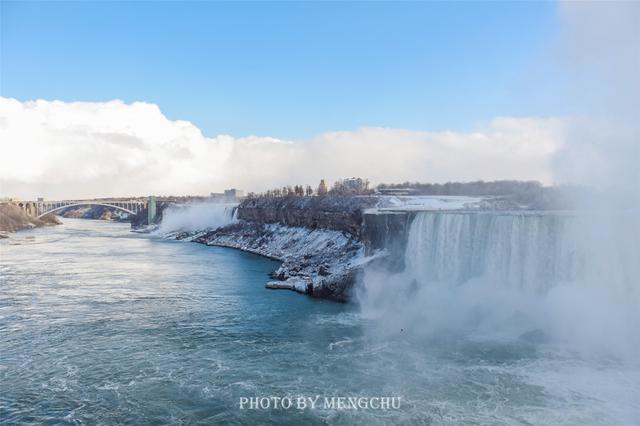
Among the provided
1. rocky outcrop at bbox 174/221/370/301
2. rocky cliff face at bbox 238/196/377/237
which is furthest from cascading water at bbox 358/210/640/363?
rocky cliff face at bbox 238/196/377/237

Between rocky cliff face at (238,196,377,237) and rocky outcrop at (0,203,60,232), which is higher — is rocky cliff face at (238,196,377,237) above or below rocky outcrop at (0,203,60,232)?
above

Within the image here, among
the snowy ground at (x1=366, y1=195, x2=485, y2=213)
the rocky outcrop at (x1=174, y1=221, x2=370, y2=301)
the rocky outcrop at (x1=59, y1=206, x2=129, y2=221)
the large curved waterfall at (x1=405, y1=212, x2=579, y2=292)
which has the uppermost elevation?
the snowy ground at (x1=366, y1=195, x2=485, y2=213)

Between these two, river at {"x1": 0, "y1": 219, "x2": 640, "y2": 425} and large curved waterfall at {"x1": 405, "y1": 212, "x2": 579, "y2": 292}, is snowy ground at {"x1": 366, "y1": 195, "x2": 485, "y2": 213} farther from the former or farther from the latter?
river at {"x1": 0, "y1": 219, "x2": 640, "y2": 425}

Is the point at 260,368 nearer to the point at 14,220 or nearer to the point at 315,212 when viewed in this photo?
the point at 315,212

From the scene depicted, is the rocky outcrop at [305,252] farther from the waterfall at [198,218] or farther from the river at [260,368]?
the waterfall at [198,218]

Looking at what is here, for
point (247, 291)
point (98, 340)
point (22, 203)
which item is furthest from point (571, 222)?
point (22, 203)

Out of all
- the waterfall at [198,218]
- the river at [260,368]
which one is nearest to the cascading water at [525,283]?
the river at [260,368]

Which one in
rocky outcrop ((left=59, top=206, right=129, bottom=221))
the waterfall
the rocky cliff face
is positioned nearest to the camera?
the rocky cliff face

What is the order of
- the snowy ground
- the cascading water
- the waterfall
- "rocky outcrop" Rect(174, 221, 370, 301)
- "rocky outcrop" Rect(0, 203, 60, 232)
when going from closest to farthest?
the cascading water → "rocky outcrop" Rect(174, 221, 370, 301) → the snowy ground → the waterfall → "rocky outcrop" Rect(0, 203, 60, 232)
